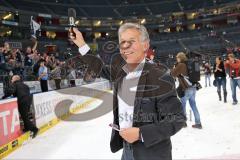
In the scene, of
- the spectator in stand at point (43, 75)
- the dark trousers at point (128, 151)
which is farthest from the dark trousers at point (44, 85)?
the dark trousers at point (128, 151)

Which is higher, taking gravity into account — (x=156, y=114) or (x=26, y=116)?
(x=156, y=114)

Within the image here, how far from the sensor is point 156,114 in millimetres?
1901

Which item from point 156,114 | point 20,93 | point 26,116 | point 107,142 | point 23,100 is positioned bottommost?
point 107,142

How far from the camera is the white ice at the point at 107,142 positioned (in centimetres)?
595

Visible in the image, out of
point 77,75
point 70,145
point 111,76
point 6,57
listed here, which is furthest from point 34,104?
point 77,75

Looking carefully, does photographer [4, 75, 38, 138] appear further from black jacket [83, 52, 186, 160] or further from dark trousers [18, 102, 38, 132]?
black jacket [83, 52, 186, 160]

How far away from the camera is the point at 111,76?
2438 mm

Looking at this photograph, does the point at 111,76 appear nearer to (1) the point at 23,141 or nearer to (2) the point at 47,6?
(1) the point at 23,141

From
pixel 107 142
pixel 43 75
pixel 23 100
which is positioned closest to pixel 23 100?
pixel 23 100

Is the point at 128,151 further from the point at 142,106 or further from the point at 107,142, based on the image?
the point at 107,142

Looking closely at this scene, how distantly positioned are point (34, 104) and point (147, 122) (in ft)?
25.5

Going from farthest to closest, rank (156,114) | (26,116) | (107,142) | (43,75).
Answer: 1. (43,75)
2. (26,116)
3. (107,142)
4. (156,114)

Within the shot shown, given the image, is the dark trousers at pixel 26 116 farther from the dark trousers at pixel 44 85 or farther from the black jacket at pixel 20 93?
the dark trousers at pixel 44 85

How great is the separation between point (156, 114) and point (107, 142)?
18.6 feet
